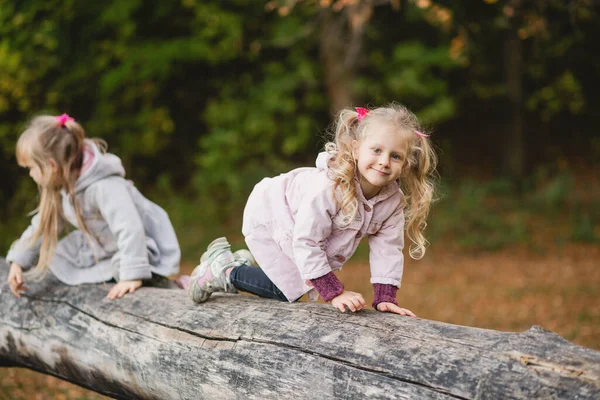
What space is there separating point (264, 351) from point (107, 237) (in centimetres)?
165

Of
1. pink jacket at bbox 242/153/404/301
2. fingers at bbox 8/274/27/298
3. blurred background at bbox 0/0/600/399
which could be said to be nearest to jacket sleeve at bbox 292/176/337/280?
pink jacket at bbox 242/153/404/301

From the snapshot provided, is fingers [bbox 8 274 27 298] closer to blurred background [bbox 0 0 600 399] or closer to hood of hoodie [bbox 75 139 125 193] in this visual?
hood of hoodie [bbox 75 139 125 193]

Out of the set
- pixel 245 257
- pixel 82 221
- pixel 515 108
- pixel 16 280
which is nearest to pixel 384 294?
pixel 245 257

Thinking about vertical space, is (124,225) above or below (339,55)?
below

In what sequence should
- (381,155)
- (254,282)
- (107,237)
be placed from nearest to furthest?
(381,155) → (254,282) → (107,237)

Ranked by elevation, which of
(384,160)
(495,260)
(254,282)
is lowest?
(254,282)

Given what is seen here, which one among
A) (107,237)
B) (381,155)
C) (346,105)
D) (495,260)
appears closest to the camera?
(381,155)

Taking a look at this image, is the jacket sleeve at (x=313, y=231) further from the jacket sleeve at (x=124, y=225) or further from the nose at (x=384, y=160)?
the jacket sleeve at (x=124, y=225)

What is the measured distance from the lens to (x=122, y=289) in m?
3.40

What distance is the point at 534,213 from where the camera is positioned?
10312 mm

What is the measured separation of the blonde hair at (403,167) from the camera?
2.71 metres

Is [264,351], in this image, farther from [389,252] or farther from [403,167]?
[403,167]

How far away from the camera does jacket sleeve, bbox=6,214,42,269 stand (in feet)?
12.3

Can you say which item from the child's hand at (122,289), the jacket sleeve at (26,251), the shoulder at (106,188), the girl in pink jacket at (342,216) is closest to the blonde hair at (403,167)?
the girl in pink jacket at (342,216)
